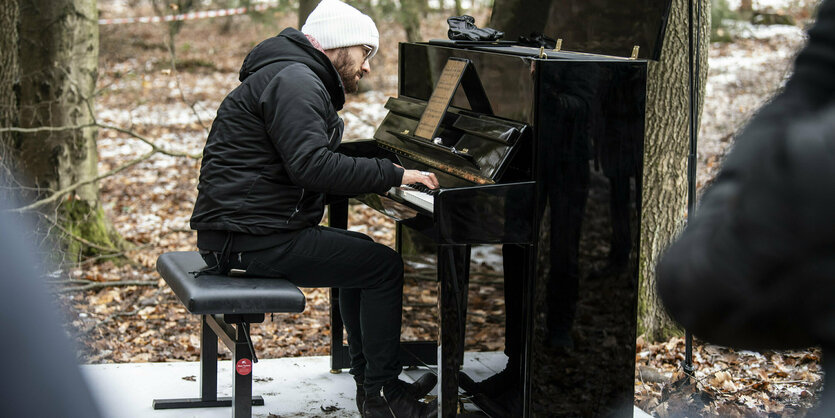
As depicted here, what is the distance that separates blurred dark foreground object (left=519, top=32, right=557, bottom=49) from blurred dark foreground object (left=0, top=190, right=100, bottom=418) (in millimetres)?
3446

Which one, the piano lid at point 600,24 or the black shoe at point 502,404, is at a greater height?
the piano lid at point 600,24

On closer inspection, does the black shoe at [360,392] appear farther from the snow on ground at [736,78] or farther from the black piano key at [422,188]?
the snow on ground at [736,78]

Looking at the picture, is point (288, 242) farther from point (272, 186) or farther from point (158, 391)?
point (158, 391)

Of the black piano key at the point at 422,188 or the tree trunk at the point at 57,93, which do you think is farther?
the tree trunk at the point at 57,93

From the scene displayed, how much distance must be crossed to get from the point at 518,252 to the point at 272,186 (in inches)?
36.9

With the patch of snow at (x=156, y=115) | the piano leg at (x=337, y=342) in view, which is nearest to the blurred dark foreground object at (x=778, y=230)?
the piano leg at (x=337, y=342)

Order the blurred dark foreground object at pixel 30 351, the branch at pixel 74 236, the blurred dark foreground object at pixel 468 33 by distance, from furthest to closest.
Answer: the branch at pixel 74 236, the blurred dark foreground object at pixel 468 33, the blurred dark foreground object at pixel 30 351

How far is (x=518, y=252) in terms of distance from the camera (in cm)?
356

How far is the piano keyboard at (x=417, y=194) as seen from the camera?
3.32m

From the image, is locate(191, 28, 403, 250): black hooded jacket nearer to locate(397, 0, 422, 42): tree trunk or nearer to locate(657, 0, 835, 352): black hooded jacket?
locate(657, 0, 835, 352): black hooded jacket

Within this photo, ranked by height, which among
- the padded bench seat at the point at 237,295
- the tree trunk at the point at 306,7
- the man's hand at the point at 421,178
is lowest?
the padded bench seat at the point at 237,295

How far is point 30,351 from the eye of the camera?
702 mm

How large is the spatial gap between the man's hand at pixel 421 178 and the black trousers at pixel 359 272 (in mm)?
341

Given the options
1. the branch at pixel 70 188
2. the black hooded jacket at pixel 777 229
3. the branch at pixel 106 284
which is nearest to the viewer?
the black hooded jacket at pixel 777 229
